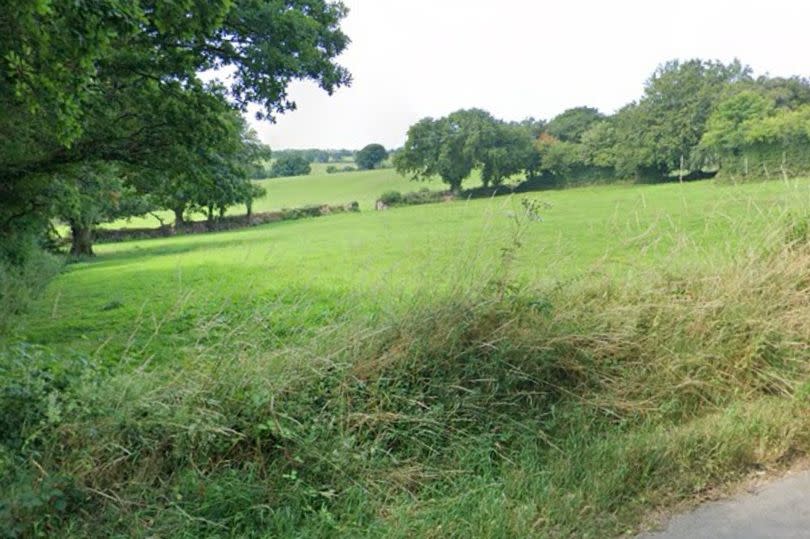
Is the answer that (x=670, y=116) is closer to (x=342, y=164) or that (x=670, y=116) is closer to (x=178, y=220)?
(x=342, y=164)

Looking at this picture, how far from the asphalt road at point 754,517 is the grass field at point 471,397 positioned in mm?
175

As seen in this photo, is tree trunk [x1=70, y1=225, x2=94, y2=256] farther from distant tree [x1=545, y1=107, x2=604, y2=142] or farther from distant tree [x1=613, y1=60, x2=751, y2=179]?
distant tree [x1=545, y1=107, x2=604, y2=142]

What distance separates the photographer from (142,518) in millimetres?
2924

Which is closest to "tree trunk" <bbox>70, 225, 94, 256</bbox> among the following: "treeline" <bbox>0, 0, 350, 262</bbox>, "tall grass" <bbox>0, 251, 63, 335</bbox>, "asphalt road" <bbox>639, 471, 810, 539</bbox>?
"tall grass" <bbox>0, 251, 63, 335</bbox>

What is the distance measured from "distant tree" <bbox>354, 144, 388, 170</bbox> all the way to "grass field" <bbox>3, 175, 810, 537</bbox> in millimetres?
57230

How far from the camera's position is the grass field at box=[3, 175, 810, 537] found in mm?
3062

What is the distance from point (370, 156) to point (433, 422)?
65.1 metres

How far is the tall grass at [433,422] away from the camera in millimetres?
2973

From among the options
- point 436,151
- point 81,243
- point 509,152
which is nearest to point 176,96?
point 81,243

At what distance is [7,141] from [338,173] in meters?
66.2

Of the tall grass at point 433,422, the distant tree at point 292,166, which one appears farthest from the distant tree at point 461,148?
the tall grass at point 433,422

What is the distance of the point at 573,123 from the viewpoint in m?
89.0

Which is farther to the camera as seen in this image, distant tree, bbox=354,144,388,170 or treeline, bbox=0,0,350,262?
distant tree, bbox=354,144,388,170

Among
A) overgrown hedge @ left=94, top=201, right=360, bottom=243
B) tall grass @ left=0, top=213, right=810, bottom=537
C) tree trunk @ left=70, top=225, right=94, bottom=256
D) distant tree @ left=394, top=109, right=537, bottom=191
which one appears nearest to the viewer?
tall grass @ left=0, top=213, right=810, bottom=537
